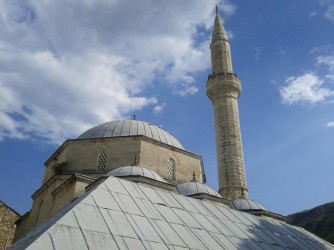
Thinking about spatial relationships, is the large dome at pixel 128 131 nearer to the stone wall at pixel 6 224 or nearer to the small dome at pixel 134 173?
the small dome at pixel 134 173

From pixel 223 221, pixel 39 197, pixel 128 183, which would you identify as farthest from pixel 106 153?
pixel 223 221

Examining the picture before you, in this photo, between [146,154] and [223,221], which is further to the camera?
[146,154]

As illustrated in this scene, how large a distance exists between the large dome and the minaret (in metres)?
2.21

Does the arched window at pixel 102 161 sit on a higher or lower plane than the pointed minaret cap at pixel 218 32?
lower

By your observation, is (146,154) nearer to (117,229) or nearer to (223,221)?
(223,221)

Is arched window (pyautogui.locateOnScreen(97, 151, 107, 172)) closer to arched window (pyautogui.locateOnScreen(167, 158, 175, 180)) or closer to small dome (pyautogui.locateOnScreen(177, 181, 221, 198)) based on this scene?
arched window (pyautogui.locateOnScreen(167, 158, 175, 180))

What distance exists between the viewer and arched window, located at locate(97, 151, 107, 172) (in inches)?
536

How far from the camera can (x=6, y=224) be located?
16172mm

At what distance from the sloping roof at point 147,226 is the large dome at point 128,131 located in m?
6.95

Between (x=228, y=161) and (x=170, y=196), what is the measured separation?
7.98 m

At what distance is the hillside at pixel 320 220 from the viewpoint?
30.0 meters

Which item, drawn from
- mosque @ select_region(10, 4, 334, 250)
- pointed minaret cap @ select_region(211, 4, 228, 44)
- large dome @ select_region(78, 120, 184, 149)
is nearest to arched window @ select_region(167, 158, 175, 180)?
mosque @ select_region(10, 4, 334, 250)

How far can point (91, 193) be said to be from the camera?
6.22 meters

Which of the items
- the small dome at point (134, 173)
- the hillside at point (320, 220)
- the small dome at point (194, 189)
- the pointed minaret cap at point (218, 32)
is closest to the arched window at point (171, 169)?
the small dome at point (194, 189)
